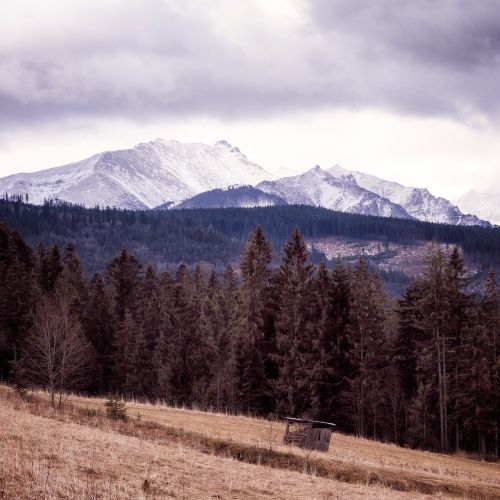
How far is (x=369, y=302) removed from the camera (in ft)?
162

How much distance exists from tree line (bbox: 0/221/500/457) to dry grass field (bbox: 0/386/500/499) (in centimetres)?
1049

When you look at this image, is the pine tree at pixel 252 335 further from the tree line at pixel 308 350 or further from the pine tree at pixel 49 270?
the pine tree at pixel 49 270

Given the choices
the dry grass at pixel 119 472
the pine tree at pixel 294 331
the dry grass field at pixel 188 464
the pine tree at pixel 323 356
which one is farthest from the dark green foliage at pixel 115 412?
the pine tree at pixel 323 356

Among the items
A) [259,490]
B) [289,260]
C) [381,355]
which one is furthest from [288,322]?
[259,490]

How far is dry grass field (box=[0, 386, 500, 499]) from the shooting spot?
1480cm

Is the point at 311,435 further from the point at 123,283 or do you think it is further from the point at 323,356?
the point at 123,283

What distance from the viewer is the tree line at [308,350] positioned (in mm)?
45750

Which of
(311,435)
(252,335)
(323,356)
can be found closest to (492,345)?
(323,356)

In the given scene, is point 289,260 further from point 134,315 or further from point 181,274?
point 181,274

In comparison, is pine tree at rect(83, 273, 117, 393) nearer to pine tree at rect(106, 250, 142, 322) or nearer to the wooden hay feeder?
pine tree at rect(106, 250, 142, 322)

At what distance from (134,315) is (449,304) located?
3747cm

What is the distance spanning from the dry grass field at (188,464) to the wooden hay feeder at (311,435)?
644mm

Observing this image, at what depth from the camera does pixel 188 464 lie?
62.9 feet

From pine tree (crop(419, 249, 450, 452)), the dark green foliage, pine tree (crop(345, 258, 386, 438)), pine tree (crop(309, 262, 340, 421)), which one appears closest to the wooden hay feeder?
the dark green foliage
